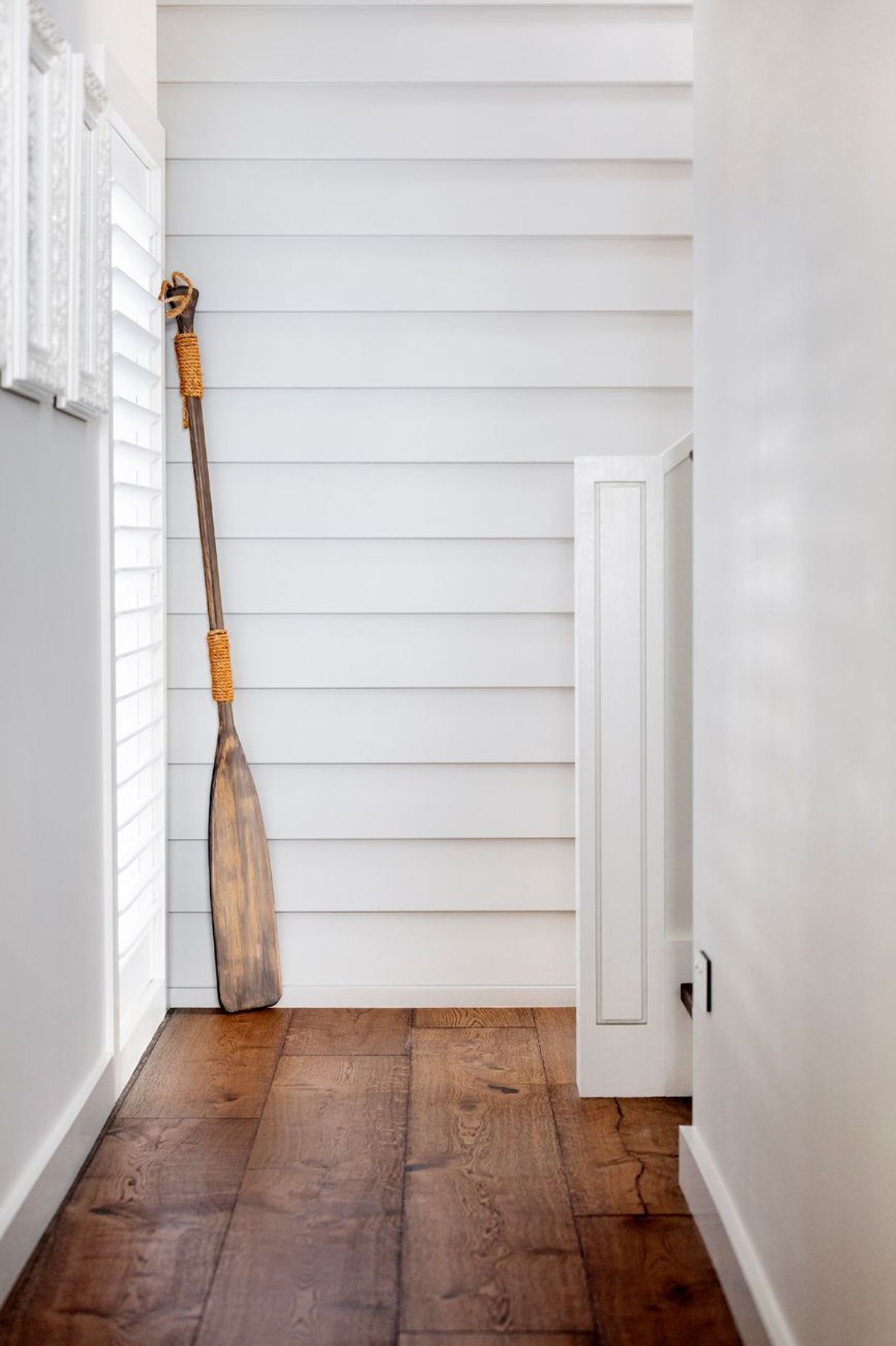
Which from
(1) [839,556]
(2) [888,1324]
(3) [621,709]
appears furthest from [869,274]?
(3) [621,709]

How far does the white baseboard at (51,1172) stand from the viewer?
177 centimetres

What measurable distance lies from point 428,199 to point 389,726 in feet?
4.03

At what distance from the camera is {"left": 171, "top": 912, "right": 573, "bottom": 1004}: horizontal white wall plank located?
118 inches

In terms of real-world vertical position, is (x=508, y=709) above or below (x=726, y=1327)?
above

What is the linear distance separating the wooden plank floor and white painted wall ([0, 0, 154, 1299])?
0.13m

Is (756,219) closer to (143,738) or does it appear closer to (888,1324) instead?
(888,1324)

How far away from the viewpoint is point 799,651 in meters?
1.44

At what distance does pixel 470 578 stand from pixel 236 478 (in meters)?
0.60

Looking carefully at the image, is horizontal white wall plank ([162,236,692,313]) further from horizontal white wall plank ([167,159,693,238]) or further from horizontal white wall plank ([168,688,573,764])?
horizontal white wall plank ([168,688,573,764])

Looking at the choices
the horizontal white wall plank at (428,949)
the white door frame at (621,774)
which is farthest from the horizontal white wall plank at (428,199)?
the horizontal white wall plank at (428,949)

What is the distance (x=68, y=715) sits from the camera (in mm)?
2127

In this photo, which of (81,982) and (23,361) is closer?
(23,361)

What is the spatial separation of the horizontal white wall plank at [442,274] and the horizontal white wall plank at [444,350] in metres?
0.03

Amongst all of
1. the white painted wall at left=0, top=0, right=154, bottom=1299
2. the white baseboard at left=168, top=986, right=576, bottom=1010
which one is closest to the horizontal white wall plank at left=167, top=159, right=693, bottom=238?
the white painted wall at left=0, top=0, right=154, bottom=1299
